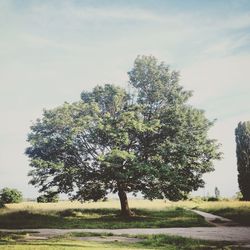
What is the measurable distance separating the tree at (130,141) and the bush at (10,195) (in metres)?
42.6

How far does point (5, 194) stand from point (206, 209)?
48.0 m

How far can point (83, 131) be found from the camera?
42156 millimetres

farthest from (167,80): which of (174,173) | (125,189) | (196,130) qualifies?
(125,189)

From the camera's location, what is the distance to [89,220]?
137 ft

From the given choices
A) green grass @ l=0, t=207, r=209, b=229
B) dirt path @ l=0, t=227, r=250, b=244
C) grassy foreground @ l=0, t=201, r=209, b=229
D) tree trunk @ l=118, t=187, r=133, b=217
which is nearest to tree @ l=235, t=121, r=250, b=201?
grassy foreground @ l=0, t=201, r=209, b=229

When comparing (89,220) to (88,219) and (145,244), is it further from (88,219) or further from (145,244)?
(145,244)

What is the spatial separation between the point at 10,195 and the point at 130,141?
164 ft

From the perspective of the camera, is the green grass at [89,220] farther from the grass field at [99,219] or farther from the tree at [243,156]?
the tree at [243,156]

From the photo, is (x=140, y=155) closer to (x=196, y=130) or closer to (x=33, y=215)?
(x=196, y=130)

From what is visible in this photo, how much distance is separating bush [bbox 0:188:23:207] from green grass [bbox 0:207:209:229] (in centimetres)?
3747

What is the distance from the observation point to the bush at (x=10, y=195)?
82688 mm

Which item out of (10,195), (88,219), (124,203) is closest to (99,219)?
(88,219)

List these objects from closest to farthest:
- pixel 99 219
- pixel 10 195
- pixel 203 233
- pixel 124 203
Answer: pixel 203 233 → pixel 99 219 → pixel 124 203 → pixel 10 195

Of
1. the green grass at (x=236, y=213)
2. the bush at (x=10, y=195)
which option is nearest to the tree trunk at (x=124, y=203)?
the green grass at (x=236, y=213)
